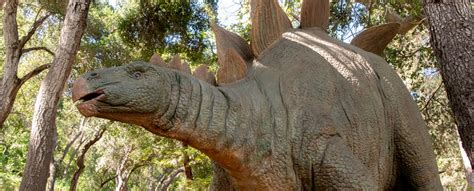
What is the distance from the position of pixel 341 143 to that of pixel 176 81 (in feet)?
2.59

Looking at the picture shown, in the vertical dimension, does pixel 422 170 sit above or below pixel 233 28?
below

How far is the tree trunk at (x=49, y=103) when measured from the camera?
22.8 ft

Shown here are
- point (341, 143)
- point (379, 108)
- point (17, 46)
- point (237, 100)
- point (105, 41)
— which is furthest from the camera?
point (105, 41)

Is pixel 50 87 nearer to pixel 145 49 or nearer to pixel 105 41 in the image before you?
pixel 145 49

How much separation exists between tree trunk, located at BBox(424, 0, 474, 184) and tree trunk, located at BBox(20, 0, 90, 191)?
4355 mm

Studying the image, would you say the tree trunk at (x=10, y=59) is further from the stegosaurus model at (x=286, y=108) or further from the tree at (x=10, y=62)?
the stegosaurus model at (x=286, y=108)

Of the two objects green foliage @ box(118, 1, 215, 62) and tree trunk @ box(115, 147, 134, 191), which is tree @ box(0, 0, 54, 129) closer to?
green foliage @ box(118, 1, 215, 62)

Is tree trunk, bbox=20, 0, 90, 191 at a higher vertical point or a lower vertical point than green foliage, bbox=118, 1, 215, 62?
lower

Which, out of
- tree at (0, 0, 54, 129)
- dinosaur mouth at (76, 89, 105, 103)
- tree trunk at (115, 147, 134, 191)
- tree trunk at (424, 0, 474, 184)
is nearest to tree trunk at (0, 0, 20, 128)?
tree at (0, 0, 54, 129)

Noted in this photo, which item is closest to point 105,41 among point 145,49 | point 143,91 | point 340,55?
point 145,49

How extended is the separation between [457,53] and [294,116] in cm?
312

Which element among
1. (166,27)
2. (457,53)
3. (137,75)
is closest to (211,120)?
(137,75)

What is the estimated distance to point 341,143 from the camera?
228 centimetres

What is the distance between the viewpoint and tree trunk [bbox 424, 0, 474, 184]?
4.71 meters
